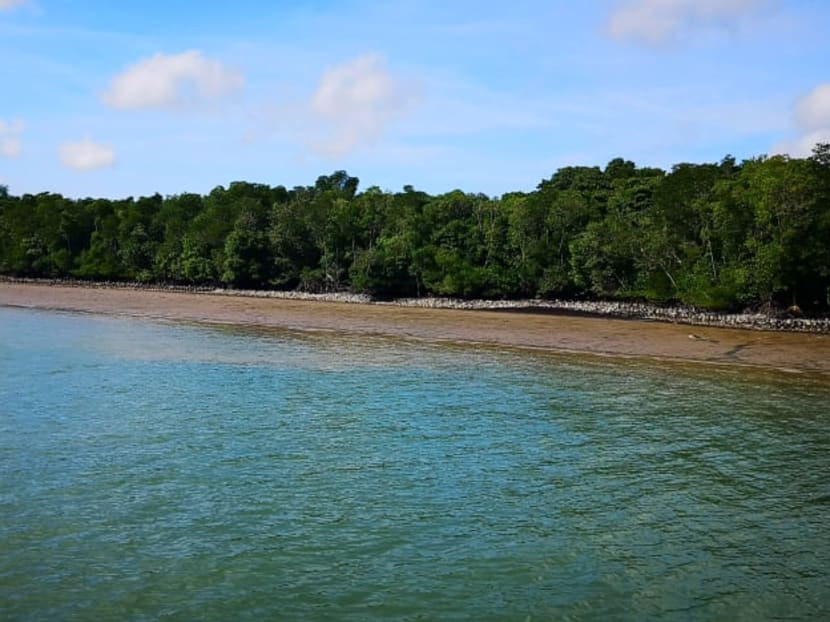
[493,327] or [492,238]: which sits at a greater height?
[492,238]

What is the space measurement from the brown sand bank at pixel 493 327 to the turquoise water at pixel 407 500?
34.9ft

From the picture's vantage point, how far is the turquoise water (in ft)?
35.2

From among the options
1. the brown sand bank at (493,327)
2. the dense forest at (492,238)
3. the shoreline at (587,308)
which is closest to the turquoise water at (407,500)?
the brown sand bank at (493,327)

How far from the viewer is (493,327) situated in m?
52.3

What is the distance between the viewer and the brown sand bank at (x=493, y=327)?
39.6 m

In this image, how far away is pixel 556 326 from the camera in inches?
2067

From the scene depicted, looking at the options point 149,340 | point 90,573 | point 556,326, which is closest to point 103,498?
point 90,573

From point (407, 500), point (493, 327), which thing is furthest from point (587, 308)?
point (407, 500)

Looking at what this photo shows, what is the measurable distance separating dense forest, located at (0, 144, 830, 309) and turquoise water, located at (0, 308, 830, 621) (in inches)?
1140

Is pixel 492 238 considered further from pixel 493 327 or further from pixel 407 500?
pixel 407 500

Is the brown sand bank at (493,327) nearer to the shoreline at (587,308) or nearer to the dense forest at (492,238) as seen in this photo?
the shoreline at (587,308)

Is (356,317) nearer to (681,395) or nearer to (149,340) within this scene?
(149,340)

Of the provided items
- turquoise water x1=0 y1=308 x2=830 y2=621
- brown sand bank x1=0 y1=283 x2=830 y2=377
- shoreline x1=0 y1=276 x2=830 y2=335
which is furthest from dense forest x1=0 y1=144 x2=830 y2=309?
turquoise water x1=0 y1=308 x2=830 y2=621

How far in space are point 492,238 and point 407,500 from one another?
61984mm
